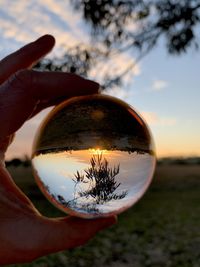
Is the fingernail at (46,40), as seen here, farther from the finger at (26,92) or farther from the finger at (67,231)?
the finger at (67,231)

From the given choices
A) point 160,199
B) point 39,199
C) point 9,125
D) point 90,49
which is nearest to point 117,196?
point 9,125

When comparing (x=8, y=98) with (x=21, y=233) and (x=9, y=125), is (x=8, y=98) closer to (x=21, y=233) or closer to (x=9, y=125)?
(x=9, y=125)

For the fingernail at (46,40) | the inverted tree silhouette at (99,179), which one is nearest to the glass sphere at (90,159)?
the inverted tree silhouette at (99,179)

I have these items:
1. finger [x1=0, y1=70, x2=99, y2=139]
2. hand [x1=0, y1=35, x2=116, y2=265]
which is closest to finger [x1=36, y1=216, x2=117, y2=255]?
hand [x1=0, y1=35, x2=116, y2=265]

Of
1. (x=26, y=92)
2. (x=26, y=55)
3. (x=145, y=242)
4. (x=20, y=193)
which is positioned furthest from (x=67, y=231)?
(x=145, y=242)

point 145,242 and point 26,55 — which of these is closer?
→ point 26,55

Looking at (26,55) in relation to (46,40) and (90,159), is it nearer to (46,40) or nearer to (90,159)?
(46,40)
